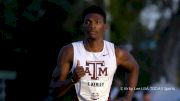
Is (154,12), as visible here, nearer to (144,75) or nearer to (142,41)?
(142,41)

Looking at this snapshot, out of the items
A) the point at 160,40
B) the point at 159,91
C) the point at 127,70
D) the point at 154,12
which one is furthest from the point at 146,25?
the point at 127,70

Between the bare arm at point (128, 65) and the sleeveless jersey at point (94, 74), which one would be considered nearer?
the sleeveless jersey at point (94, 74)

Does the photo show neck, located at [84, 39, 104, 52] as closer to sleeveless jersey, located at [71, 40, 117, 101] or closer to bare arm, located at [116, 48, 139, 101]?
sleeveless jersey, located at [71, 40, 117, 101]

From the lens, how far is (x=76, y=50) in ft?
20.7

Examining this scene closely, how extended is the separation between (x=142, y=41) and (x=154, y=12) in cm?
440

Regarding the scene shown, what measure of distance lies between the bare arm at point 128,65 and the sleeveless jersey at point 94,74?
0.18 metres

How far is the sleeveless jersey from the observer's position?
6203 millimetres

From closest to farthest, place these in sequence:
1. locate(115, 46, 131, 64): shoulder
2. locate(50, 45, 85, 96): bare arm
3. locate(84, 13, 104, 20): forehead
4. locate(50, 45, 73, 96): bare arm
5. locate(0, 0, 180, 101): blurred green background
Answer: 1. locate(50, 45, 85, 96): bare arm
2. locate(50, 45, 73, 96): bare arm
3. locate(84, 13, 104, 20): forehead
4. locate(115, 46, 131, 64): shoulder
5. locate(0, 0, 180, 101): blurred green background

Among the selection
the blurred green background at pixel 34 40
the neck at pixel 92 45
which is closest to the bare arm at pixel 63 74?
the neck at pixel 92 45

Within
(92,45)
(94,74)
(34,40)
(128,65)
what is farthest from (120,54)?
A: (34,40)

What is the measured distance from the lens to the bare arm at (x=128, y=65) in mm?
6538

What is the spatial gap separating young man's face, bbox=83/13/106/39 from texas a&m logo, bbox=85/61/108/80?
8.4 inches

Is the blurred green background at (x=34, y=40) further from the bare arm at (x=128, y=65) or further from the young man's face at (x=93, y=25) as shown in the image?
the young man's face at (x=93, y=25)

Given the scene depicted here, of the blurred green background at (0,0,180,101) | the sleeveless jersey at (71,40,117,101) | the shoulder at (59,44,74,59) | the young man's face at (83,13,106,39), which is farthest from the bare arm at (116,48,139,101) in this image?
the blurred green background at (0,0,180,101)
